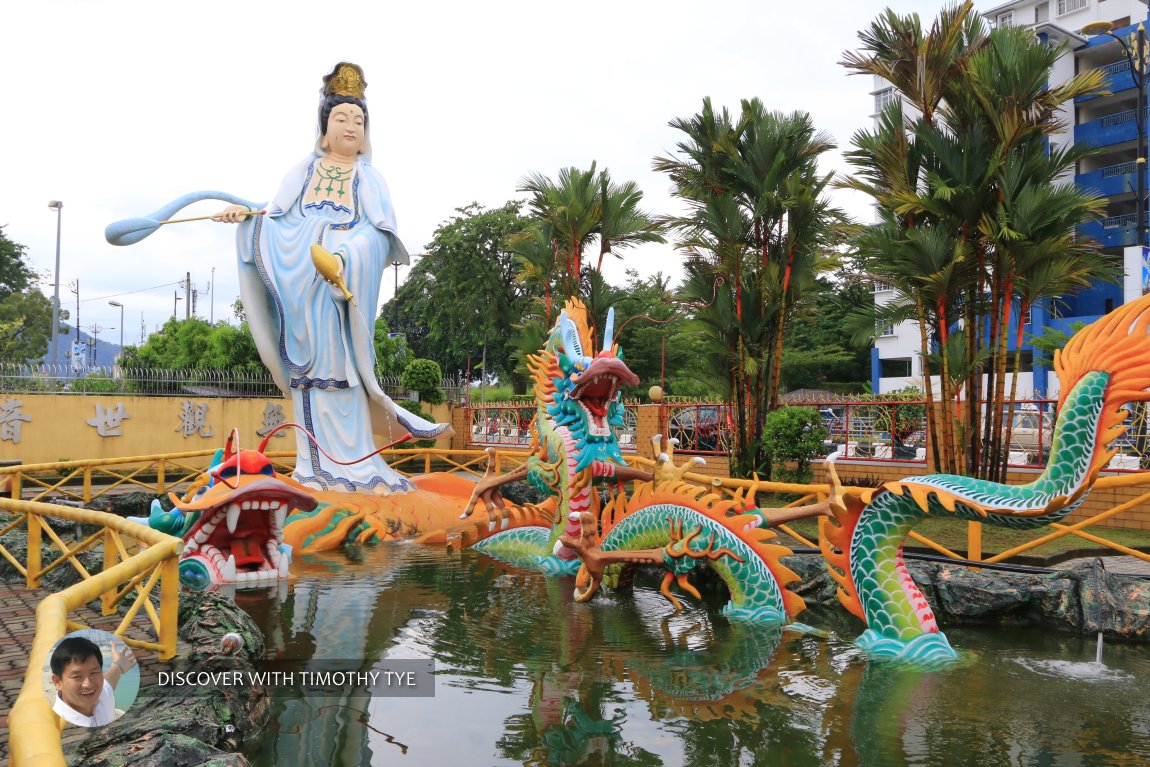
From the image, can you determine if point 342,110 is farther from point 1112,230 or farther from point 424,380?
point 1112,230

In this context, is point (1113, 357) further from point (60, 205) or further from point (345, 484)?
point (60, 205)

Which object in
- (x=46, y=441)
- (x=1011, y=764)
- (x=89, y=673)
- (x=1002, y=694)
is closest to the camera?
(x=89, y=673)

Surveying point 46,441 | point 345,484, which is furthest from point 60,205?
point 345,484

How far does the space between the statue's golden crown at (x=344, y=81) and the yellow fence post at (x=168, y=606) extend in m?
9.45

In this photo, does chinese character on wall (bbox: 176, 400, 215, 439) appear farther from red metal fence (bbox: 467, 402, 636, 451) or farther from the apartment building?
the apartment building

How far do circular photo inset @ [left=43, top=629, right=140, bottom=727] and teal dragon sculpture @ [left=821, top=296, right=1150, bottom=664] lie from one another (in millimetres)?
4630

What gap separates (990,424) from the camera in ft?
35.0

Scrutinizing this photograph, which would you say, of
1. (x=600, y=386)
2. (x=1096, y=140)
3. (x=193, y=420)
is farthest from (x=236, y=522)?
(x=1096, y=140)

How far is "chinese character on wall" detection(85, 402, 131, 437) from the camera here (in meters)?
17.0

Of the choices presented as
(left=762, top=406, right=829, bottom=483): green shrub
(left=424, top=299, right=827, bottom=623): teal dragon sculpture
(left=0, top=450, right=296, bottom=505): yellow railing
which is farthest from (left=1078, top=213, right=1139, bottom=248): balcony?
(left=0, top=450, right=296, bottom=505): yellow railing

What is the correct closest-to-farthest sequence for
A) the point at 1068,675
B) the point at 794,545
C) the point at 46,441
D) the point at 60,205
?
the point at 1068,675 → the point at 794,545 → the point at 46,441 → the point at 60,205

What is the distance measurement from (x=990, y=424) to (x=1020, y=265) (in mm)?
2012

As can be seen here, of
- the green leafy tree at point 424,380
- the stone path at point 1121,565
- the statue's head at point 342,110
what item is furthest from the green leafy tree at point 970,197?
the green leafy tree at point 424,380

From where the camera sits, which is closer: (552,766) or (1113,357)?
(552,766)
